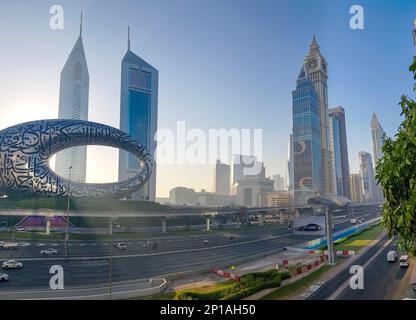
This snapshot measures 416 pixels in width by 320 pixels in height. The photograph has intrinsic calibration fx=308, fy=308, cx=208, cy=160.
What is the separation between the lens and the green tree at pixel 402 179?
7.70 meters

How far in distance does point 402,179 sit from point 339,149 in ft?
660

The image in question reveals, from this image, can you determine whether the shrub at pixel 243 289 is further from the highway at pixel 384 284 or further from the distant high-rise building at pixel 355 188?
the distant high-rise building at pixel 355 188

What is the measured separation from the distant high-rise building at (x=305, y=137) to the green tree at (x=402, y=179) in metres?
70.5

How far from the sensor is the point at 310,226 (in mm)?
50750

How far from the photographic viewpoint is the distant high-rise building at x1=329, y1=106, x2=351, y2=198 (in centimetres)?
17312

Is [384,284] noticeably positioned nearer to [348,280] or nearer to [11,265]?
[348,280]

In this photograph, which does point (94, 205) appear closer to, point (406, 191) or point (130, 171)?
point (406, 191)

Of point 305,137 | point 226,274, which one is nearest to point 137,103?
point 305,137

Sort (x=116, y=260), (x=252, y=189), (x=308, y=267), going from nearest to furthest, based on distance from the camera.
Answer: (x=308, y=267) < (x=116, y=260) < (x=252, y=189)

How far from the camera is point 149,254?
119 feet

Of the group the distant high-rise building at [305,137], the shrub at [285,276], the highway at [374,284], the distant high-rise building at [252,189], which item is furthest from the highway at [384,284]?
the distant high-rise building at [252,189]

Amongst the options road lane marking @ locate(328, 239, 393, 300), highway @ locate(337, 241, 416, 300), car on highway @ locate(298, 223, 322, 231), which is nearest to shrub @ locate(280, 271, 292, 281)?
road lane marking @ locate(328, 239, 393, 300)

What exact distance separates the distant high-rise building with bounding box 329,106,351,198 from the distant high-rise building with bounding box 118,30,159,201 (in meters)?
98.8

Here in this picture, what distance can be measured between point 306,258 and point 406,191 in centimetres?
2693
